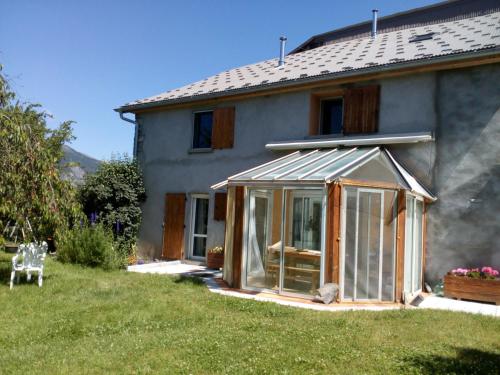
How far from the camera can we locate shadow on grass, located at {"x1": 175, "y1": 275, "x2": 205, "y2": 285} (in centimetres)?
995

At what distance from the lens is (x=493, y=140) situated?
9.50 m

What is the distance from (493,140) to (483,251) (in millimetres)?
2444

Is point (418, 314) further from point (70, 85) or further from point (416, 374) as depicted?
point (70, 85)

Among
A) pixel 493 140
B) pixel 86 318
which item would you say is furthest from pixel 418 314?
pixel 86 318

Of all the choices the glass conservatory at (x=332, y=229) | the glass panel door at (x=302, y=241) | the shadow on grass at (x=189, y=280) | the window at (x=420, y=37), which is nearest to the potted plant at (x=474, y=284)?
the glass conservatory at (x=332, y=229)

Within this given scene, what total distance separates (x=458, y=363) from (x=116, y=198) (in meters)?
11.8

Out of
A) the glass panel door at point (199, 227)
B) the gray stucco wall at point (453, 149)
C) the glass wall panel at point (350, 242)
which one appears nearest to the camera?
the glass wall panel at point (350, 242)

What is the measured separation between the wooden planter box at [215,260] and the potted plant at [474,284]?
19.8 ft

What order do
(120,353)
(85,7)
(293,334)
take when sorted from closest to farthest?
1. (120,353)
2. (293,334)
3. (85,7)

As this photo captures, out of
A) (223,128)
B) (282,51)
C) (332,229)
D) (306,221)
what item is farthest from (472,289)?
(282,51)

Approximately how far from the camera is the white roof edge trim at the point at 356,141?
33.2 feet

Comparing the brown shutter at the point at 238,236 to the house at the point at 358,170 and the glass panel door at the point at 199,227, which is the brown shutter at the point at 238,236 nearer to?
the house at the point at 358,170

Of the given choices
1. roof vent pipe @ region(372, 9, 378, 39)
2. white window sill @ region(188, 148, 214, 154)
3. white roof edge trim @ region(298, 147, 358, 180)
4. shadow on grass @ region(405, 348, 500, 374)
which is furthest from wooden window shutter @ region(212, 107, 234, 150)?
shadow on grass @ region(405, 348, 500, 374)

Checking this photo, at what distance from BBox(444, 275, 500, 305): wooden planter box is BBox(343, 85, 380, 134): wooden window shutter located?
407cm
